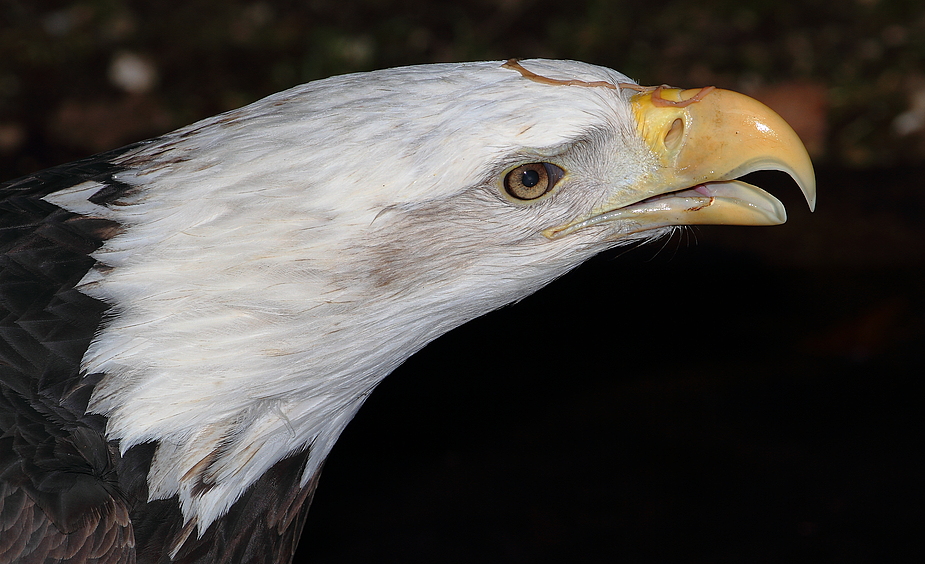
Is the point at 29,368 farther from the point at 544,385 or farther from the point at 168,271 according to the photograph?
the point at 544,385

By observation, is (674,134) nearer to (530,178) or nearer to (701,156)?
(701,156)

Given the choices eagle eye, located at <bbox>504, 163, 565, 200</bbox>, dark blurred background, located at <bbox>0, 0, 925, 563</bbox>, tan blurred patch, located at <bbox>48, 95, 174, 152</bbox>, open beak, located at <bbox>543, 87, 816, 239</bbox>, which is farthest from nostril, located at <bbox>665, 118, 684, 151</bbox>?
tan blurred patch, located at <bbox>48, 95, 174, 152</bbox>

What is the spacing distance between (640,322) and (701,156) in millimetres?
2775

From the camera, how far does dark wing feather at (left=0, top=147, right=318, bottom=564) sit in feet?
6.10

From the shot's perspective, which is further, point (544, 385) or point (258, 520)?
point (544, 385)

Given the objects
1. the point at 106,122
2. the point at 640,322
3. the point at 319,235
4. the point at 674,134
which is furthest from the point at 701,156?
the point at 106,122

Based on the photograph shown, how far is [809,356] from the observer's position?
14.9 feet

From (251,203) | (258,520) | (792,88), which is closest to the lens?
(251,203)

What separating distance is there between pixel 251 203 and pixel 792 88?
4.76 metres

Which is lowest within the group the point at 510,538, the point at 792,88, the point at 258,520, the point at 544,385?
the point at 510,538

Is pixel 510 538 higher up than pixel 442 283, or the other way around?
pixel 442 283

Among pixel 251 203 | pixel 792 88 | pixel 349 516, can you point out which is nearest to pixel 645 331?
pixel 349 516

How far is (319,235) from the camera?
191 centimetres

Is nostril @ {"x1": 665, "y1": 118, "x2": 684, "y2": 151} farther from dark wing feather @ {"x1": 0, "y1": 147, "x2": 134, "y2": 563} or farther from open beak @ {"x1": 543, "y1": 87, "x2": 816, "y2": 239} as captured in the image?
dark wing feather @ {"x1": 0, "y1": 147, "x2": 134, "y2": 563}
